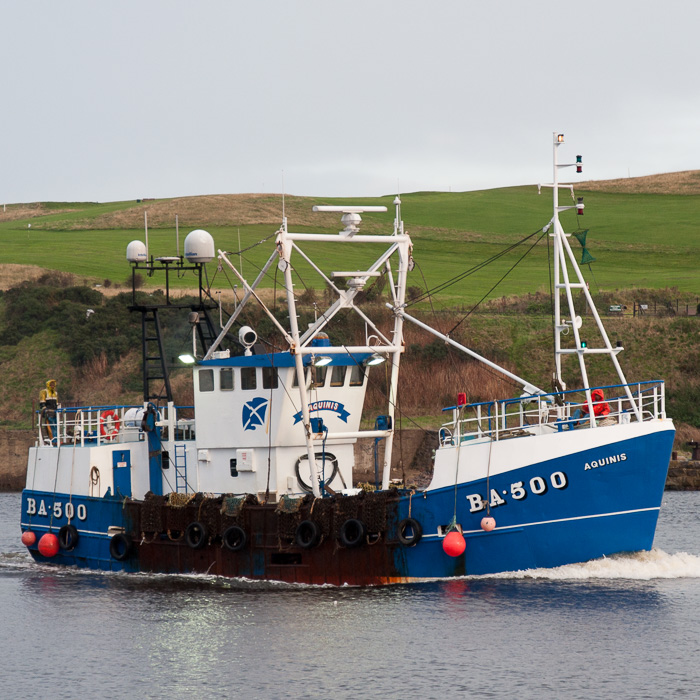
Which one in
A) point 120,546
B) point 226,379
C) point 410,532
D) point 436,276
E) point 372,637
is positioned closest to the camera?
point 372,637

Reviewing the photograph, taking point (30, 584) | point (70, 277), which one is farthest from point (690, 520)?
point (70, 277)

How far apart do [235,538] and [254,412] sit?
103 inches

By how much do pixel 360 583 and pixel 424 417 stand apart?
81.6 ft

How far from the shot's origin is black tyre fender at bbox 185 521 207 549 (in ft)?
80.9

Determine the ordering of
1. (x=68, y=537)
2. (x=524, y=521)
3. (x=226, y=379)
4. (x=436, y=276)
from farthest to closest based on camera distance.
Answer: (x=436, y=276) → (x=68, y=537) → (x=226, y=379) → (x=524, y=521)

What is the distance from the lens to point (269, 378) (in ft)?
81.8

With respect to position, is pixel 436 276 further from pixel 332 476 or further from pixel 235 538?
pixel 235 538

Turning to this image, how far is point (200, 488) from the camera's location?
26.0 meters

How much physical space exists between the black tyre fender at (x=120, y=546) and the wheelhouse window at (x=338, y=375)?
568cm

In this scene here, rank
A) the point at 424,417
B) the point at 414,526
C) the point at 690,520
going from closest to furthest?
the point at 414,526
the point at 690,520
the point at 424,417

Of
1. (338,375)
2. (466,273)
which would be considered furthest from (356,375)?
(466,273)

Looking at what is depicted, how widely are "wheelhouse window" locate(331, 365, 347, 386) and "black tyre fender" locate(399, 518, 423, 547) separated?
12.8 feet

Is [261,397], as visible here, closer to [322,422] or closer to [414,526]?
[322,422]

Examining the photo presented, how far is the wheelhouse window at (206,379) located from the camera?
25.7m
